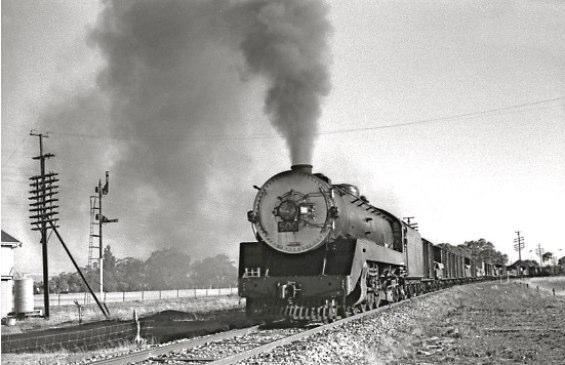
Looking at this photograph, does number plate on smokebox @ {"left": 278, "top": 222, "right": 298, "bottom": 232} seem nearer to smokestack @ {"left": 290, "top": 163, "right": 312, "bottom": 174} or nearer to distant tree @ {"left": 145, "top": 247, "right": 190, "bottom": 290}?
smokestack @ {"left": 290, "top": 163, "right": 312, "bottom": 174}

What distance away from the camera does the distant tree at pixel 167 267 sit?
80.6 metres

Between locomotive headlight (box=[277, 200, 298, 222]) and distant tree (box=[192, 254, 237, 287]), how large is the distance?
251 ft

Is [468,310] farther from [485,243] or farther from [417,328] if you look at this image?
[485,243]

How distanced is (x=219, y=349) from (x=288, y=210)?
184 inches

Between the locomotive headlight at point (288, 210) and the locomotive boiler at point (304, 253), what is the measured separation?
2 centimetres

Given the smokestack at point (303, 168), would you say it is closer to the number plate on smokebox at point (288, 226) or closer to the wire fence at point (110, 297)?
the number plate on smokebox at point (288, 226)

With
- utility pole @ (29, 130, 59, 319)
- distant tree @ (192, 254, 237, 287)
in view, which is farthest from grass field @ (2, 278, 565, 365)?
distant tree @ (192, 254, 237, 287)

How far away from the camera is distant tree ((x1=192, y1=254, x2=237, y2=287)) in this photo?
9162cm

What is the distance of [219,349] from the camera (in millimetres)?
9094

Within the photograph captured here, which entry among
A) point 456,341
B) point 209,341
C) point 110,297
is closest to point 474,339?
point 456,341

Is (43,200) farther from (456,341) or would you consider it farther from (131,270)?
(131,270)

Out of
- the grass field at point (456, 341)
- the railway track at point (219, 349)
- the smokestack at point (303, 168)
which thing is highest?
the smokestack at point (303, 168)

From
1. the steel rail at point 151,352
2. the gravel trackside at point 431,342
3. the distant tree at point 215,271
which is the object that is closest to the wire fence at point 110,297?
the gravel trackside at point 431,342

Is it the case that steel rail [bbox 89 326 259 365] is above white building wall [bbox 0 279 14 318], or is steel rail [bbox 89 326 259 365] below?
above
